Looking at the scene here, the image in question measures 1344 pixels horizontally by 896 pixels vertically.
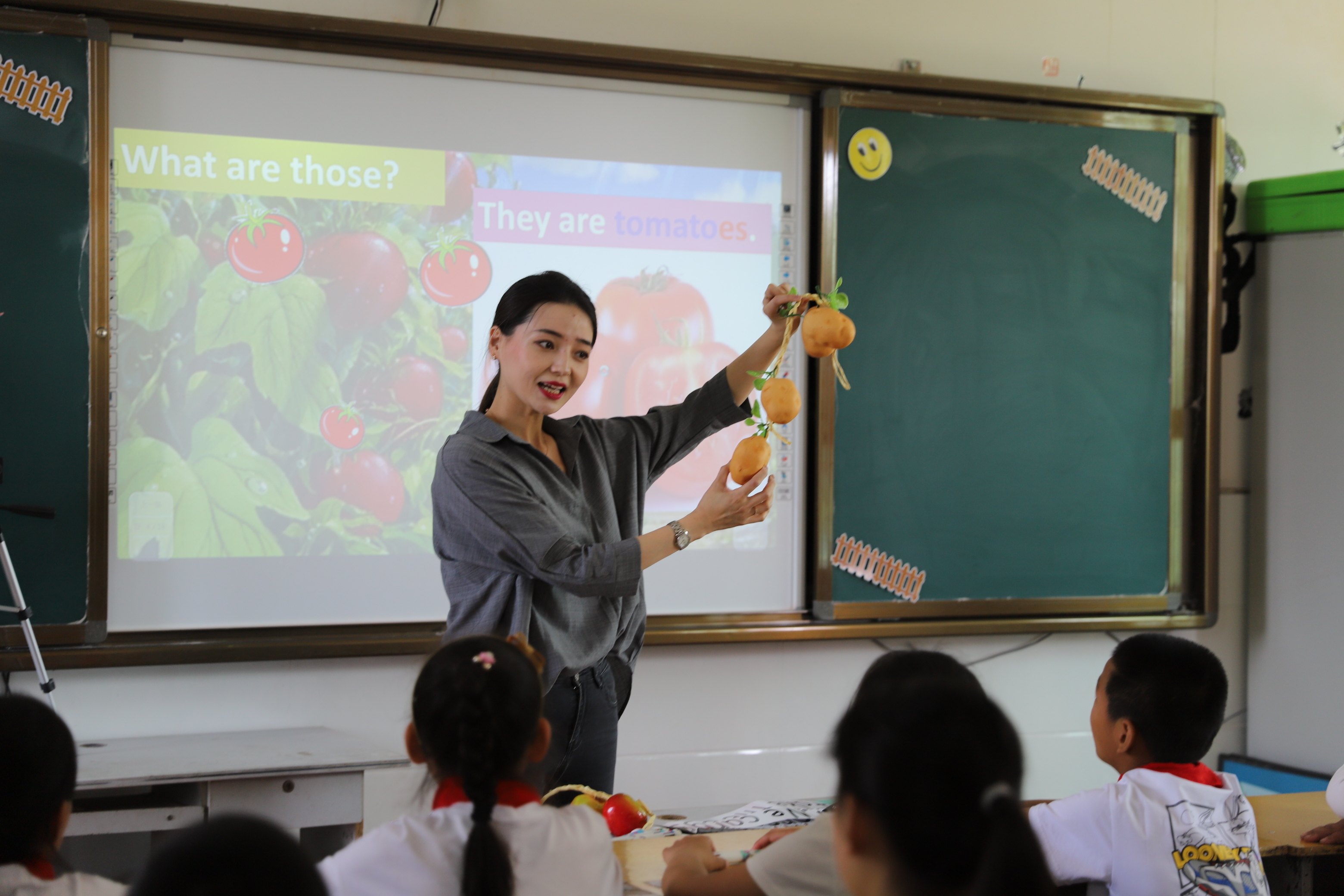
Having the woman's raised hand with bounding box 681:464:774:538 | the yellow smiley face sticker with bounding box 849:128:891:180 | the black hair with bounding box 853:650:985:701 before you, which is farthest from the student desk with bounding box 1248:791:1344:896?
the yellow smiley face sticker with bounding box 849:128:891:180

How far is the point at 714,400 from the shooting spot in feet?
7.44

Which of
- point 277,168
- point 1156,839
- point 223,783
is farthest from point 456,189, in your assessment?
point 1156,839

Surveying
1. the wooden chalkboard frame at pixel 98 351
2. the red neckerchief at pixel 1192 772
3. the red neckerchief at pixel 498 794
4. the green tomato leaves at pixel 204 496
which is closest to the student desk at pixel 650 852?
the red neckerchief at pixel 498 794

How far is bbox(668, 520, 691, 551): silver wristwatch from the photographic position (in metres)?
1.96

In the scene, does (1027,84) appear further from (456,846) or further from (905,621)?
(456,846)

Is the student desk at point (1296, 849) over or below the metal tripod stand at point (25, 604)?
below

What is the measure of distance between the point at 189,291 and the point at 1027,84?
8.40 feet

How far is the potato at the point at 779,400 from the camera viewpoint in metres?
2.06

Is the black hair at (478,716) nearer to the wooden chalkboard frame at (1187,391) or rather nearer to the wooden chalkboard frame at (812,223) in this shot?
the wooden chalkboard frame at (812,223)

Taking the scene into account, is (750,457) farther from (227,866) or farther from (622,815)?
(227,866)

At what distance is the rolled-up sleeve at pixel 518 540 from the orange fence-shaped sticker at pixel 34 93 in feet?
5.08

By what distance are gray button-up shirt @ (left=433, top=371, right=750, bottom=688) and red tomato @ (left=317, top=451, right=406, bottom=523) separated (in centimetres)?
98

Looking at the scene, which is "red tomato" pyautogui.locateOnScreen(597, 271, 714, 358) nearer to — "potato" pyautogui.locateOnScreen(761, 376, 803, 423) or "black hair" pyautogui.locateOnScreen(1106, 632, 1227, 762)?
"potato" pyautogui.locateOnScreen(761, 376, 803, 423)

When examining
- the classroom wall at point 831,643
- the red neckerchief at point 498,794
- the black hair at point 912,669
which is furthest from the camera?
the classroom wall at point 831,643
